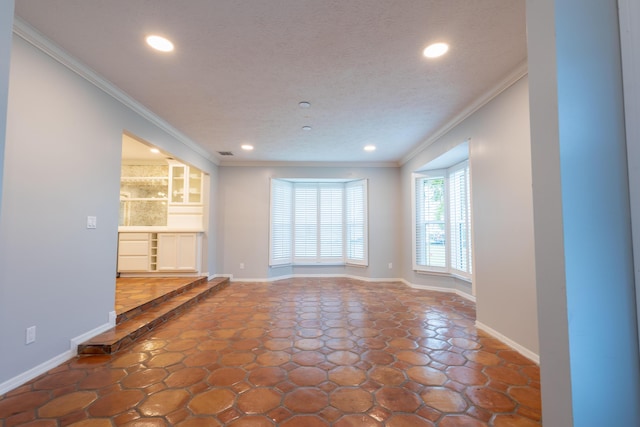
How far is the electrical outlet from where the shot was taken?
2037 millimetres

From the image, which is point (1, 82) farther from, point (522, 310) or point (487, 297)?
point (487, 297)


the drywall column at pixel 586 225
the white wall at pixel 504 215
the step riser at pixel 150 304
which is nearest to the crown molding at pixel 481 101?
the white wall at pixel 504 215

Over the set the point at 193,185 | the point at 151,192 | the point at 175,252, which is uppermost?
the point at 193,185

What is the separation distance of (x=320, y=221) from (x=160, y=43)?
4.73 m

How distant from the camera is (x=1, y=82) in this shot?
0.96 meters

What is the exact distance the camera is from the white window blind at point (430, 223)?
5.02 metres

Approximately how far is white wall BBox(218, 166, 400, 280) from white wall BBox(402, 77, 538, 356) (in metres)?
2.61

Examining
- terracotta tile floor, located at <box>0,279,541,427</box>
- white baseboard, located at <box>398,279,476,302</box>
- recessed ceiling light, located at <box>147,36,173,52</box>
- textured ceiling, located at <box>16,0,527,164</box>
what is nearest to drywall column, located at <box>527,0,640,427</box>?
terracotta tile floor, located at <box>0,279,541,427</box>

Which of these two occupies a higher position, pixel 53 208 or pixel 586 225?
pixel 53 208

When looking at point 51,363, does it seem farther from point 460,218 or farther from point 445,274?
point 460,218

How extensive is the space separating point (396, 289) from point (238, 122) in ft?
12.8

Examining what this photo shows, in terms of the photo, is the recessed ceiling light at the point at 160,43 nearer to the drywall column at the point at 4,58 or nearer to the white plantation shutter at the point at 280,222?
the drywall column at the point at 4,58

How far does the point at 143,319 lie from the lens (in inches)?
124

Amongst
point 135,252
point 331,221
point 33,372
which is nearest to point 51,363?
point 33,372
